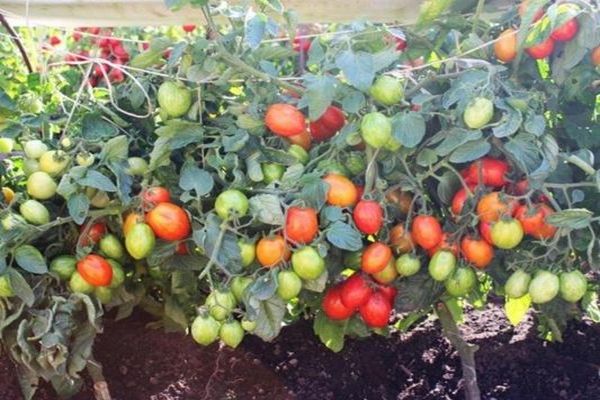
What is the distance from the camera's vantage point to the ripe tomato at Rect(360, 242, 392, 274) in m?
1.35

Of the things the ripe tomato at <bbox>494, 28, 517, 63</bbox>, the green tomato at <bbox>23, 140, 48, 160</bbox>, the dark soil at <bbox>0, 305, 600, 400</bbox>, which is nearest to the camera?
the ripe tomato at <bbox>494, 28, 517, 63</bbox>

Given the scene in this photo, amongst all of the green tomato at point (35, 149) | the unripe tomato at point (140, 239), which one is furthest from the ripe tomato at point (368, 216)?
the green tomato at point (35, 149)

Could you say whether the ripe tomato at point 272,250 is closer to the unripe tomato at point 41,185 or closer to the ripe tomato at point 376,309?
the ripe tomato at point 376,309

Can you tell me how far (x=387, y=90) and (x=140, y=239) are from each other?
18.2 inches

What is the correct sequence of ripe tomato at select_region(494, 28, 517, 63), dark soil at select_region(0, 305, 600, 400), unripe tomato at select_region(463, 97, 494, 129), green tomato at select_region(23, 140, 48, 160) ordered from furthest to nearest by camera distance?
dark soil at select_region(0, 305, 600, 400), green tomato at select_region(23, 140, 48, 160), ripe tomato at select_region(494, 28, 517, 63), unripe tomato at select_region(463, 97, 494, 129)

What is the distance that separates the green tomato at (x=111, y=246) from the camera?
4.83ft

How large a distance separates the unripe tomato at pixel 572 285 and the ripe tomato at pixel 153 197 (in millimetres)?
653

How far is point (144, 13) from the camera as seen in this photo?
1854mm

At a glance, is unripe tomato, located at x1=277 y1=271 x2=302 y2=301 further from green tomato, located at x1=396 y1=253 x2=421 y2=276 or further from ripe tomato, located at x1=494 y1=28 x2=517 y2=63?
ripe tomato, located at x1=494 y1=28 x2=517 y2=63

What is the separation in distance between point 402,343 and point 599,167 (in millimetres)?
714

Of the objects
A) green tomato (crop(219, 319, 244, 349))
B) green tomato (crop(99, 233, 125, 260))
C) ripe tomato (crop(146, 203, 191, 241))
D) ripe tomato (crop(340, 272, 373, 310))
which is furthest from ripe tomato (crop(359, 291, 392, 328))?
green tomato (crop(99, 233, 125, 260))

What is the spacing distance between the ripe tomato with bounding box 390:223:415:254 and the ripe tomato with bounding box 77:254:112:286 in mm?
488

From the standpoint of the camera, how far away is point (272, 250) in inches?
51.5

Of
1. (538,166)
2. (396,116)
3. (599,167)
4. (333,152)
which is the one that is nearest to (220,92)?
(333,152)
